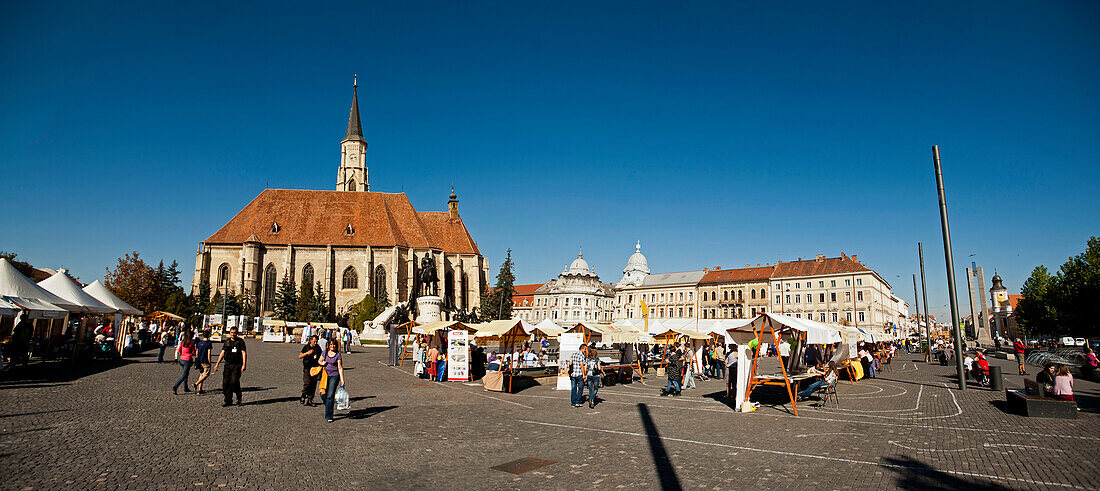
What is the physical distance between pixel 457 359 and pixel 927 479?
1436 cm

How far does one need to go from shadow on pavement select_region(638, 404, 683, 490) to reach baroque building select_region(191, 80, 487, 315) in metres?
55.4

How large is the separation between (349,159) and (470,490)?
7903 cm

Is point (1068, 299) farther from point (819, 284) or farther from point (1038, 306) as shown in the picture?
point (819, 284)

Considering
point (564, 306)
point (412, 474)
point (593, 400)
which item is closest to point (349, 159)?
point (564, 306)

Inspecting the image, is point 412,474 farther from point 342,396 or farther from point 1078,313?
point 1078,313

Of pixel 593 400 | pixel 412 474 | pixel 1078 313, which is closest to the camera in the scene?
pixel 412 474

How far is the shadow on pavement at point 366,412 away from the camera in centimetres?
1116

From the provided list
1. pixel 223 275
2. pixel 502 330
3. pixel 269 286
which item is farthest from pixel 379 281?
pixel 502 330

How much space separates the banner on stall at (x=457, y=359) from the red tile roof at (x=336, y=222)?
48.1 meters

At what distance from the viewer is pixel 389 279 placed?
65562 mm

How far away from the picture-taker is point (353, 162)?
7962cm

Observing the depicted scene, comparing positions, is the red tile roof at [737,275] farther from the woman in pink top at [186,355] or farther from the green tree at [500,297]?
the woman in pink top at [186,355]

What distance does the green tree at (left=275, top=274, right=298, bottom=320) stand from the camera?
60.6m

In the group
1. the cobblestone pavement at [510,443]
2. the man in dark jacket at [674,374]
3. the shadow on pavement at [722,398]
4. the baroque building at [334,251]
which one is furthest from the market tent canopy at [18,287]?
the baroque building at [334,251]
